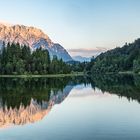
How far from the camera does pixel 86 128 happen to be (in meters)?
33.1

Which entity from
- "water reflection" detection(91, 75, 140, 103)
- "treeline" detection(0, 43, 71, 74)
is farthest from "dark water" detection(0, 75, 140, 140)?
"treeline" detection(0, 43, 71, 74)

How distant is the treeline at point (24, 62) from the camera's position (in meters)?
174

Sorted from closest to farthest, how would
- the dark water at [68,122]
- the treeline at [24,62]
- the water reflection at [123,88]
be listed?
the dark water at [68,122] → the water reflection at [123,88] → the treeline at [24,62]

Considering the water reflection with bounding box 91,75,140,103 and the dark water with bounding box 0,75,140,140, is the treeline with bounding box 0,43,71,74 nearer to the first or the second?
the water reflection with bounding box 91,75,140,103

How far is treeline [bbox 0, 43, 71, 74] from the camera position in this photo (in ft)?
572

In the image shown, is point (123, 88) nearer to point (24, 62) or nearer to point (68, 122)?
point (68, 122)

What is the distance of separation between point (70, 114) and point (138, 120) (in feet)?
28.3

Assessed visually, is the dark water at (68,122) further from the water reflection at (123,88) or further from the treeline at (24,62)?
the treeline at (24,62)

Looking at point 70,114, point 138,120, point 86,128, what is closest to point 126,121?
point 138,120

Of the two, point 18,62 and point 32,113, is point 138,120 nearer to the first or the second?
point 32,113

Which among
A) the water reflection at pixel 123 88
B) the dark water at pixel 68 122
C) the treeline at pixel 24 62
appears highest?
the treeline at pixel 24 62

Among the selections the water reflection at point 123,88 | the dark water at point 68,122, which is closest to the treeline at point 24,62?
the water reflection at point 123,88

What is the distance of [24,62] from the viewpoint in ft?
591

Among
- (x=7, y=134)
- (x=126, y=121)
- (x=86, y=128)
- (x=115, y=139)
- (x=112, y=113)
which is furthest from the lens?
(x=112, y=113)
